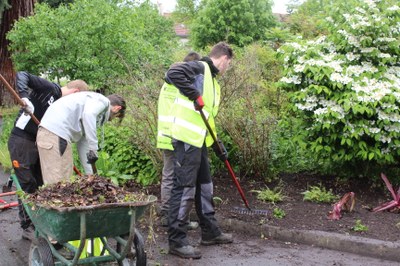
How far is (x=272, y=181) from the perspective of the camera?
312 inches

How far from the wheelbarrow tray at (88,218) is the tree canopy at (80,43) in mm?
6130

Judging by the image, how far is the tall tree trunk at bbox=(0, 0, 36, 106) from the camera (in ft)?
48.8

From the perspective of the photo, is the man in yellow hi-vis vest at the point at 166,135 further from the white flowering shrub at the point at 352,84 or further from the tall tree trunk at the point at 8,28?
the tall tree trunk at the point at 8,28

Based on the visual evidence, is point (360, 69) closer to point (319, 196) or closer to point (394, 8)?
point (394, 8)

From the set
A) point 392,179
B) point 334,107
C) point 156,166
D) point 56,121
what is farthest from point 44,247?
point 392,179

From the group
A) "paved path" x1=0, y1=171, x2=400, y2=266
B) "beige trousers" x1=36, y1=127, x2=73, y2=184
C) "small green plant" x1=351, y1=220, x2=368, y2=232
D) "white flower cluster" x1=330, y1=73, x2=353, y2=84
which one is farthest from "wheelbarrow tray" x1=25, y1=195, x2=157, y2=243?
"white flower cluster" x1=330, y1=73, x2=353, y2=84

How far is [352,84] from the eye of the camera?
268 inches

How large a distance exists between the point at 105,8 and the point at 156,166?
175 inches

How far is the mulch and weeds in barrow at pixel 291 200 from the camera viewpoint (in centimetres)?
459

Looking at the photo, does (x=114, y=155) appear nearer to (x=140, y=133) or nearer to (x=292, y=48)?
(x=140, y=133)

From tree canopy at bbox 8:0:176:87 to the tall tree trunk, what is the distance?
3.68 metres

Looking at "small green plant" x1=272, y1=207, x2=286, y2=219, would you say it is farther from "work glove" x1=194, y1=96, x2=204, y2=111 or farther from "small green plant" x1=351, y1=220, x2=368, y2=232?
"work glove" x1=194, y1=96, x2=204, y2=111

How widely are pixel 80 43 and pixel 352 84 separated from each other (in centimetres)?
575

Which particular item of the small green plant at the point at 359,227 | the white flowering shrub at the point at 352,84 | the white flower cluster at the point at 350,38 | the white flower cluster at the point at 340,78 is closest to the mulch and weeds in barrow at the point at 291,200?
the small green plant at the point at 359,227
